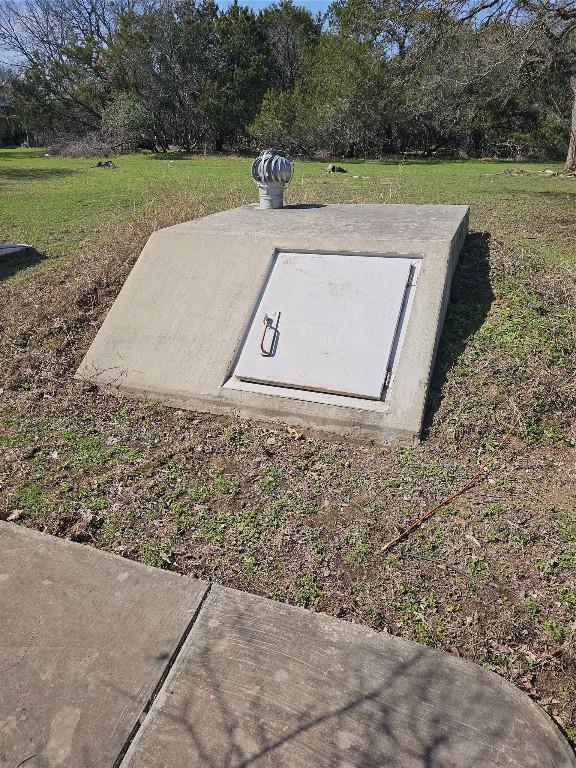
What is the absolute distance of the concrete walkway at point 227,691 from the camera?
199cm

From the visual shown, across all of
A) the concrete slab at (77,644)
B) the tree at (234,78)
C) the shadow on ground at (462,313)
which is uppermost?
the tree at (234,78)

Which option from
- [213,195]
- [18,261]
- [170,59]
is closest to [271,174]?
[18,261]

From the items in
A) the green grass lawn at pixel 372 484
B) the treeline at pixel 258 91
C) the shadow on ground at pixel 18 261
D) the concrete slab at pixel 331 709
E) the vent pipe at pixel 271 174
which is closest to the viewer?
the concrete slab at pixel 331 709

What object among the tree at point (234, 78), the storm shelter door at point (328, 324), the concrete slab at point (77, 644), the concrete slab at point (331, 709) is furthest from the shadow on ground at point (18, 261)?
the tree at point (234, 78)

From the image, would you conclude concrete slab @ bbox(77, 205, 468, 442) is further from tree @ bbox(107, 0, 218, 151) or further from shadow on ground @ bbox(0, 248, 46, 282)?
tree @ bbox(107, 0, 218, 151)

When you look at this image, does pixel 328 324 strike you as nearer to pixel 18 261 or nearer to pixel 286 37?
pixel 18 261

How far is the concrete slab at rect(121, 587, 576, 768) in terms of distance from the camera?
1.97 metres

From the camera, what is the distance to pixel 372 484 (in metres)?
3.55

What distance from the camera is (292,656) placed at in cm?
234

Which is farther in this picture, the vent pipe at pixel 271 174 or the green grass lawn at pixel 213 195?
the green grass lawn at pixel 213 195

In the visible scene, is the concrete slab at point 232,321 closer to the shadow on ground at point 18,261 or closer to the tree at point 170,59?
the shadow on ground at point 18,261

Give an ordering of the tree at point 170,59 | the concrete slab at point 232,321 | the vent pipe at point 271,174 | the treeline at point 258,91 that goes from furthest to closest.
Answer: the tree at point 170,59 < the treeline at point 258,91 < the vent pipe at point 271,174 < the concrete slab at point 232,321

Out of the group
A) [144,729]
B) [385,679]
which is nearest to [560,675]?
[385,679]

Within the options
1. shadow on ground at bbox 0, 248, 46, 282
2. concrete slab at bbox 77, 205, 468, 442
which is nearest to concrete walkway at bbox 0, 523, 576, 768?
concrete slab at bbox 77, 205, 468, 442
